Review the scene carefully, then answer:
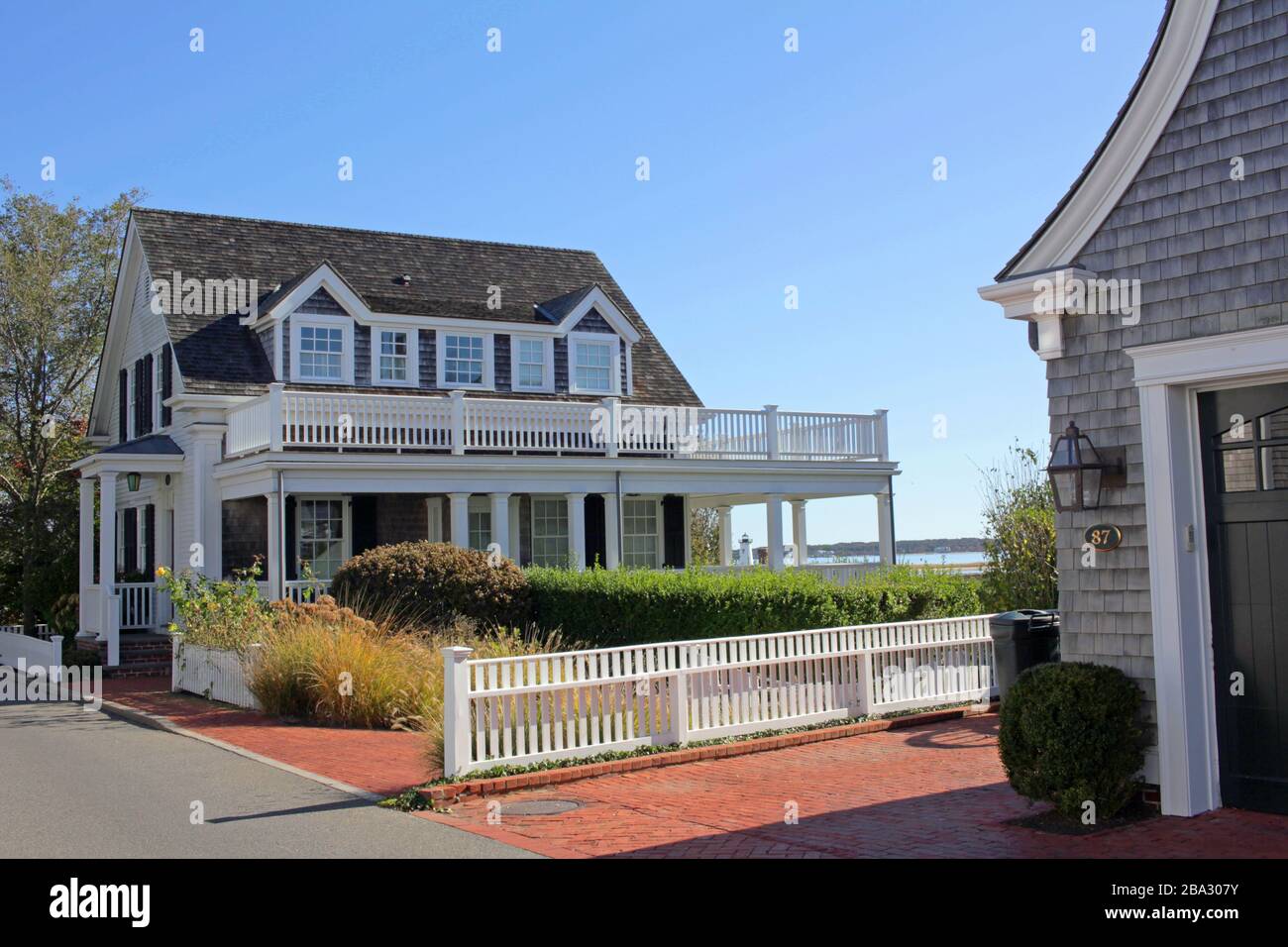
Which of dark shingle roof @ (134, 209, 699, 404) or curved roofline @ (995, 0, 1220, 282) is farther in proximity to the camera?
dark shingle roof @ (134, 209, 699, 404)

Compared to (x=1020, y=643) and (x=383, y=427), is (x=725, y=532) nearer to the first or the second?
(x=383, y=427)

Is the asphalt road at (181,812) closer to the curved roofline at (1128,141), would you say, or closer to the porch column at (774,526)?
the curved roofline at (1128,141)

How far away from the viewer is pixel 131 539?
95.3ft

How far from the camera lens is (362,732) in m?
13.7

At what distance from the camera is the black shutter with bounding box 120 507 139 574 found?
93.0 feet

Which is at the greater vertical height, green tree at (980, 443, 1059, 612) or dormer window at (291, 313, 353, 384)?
dormer window at (291, 313, 353, 384)

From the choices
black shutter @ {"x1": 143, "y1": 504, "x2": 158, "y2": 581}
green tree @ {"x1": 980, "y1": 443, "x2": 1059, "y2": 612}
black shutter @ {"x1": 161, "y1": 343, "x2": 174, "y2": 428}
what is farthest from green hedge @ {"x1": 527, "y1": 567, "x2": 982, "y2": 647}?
black shutter @ {"x1": 143, "y1": 504, "x2": 158, "y2": 581}

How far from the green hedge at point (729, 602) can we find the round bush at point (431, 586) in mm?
703

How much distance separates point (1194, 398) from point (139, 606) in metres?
21.6

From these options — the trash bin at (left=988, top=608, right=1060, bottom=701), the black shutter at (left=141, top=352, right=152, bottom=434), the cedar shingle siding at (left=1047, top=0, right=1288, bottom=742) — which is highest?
the black shutter at (left=141, top=352, right=152, bottom=434)

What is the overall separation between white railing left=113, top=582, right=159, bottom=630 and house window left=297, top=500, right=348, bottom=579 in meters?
3.11

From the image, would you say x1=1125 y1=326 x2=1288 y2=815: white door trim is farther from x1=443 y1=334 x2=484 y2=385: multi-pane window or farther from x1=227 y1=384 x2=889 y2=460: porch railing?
x1=443 y1=334 x2=484 y2=385: multi-pane window

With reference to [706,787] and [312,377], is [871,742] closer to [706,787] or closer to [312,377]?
[706,787]
